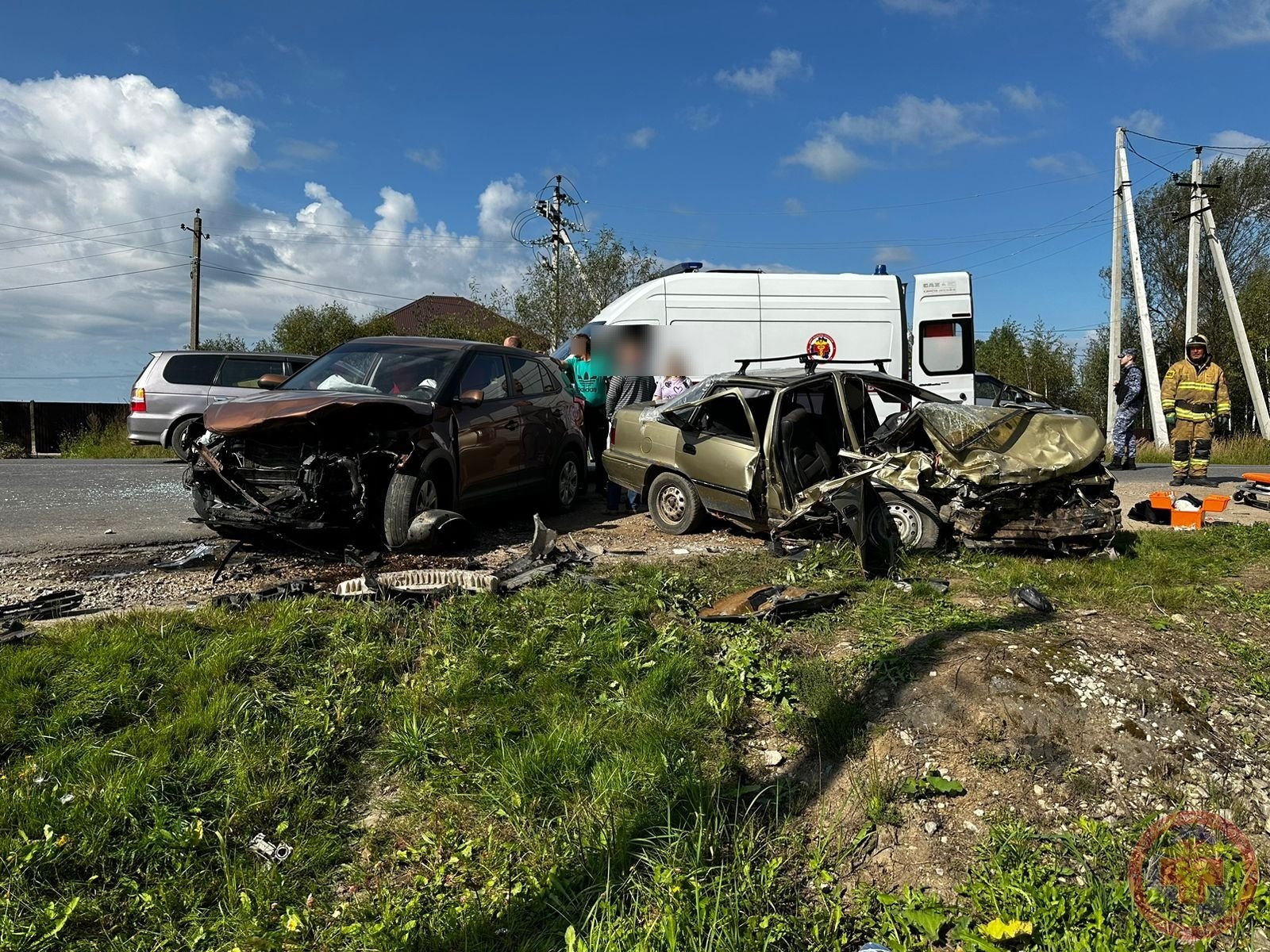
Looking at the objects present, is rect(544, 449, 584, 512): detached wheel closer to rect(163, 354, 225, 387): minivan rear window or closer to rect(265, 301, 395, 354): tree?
rect(163, 354, 225, 387): minivan rear window

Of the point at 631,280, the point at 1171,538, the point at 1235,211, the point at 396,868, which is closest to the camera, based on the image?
the point at 396,868

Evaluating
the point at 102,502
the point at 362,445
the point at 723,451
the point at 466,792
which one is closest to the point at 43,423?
the point at 102,502

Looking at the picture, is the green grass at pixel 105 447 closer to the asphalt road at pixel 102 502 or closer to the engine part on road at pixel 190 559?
the asphalt road at pixel 102 502

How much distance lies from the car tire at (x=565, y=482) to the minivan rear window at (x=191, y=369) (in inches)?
285

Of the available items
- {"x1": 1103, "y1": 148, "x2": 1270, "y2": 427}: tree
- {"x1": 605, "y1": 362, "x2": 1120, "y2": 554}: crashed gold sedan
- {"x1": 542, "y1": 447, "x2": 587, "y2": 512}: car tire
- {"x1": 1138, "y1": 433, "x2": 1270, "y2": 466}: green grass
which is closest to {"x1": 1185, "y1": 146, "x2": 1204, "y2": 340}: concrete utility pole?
{"x1": 1138, "y1": 433, "x2": 1270, "y2": 466}: green grass

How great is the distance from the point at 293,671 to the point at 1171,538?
6.89 metres

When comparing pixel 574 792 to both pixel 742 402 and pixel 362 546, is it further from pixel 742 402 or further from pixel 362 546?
pixel 742 402

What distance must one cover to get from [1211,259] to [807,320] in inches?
1127

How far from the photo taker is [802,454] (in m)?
6.80

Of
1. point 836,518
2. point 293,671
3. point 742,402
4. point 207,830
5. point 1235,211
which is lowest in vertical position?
point 207,830

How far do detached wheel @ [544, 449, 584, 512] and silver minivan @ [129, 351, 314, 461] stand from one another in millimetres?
6002

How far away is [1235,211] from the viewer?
32.1 meters

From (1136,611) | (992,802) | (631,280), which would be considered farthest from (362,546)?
(631,280)

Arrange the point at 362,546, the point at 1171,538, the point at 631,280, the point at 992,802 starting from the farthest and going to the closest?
1. the point at 631,280
2. the point at 1171,538
3. the point at 362,546
4. the point at 992,802
